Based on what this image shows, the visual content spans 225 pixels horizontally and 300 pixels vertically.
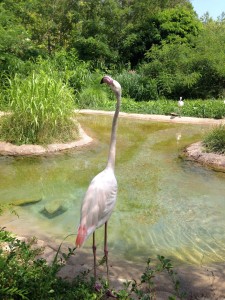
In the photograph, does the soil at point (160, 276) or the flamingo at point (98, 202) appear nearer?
the flamingo at point (98, 202)

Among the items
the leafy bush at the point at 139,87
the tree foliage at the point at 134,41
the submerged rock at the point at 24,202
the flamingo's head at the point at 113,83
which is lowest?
the submerged rock at the point at 24,202

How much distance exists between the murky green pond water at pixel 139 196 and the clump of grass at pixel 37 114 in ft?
2.01

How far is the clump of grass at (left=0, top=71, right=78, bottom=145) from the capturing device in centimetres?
770

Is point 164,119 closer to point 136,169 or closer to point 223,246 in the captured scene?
point 136,169

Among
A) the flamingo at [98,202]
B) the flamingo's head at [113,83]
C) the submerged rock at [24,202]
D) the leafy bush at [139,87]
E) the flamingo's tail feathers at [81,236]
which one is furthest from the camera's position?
the leafy bush at [139,87]

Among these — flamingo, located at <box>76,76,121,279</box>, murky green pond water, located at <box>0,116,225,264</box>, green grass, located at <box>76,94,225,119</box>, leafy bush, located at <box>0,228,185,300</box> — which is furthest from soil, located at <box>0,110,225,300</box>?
green grass, located at <box>76,94,225,119</box>

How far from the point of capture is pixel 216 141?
25.4 ft

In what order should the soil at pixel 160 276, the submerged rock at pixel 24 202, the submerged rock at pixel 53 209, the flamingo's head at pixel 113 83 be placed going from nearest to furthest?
1. the soil at pixel 160 276
2. the flamingo's head at pixel 113 83
3. the submerged rock at pixel 53 209
4. the submerged rock at pixel 24 202

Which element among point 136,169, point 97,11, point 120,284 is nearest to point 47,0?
point 97,11

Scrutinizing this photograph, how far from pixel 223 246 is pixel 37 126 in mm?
4662

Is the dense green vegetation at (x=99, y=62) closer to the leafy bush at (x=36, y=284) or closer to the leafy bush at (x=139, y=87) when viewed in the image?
the leafy bush at (x=139, y=87)

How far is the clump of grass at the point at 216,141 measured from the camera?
25.0ft

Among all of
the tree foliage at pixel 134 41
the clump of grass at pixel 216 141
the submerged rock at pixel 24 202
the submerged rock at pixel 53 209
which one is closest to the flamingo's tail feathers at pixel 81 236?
A: the submerged rock at pixel 53 209

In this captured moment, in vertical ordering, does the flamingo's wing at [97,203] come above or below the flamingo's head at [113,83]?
below
